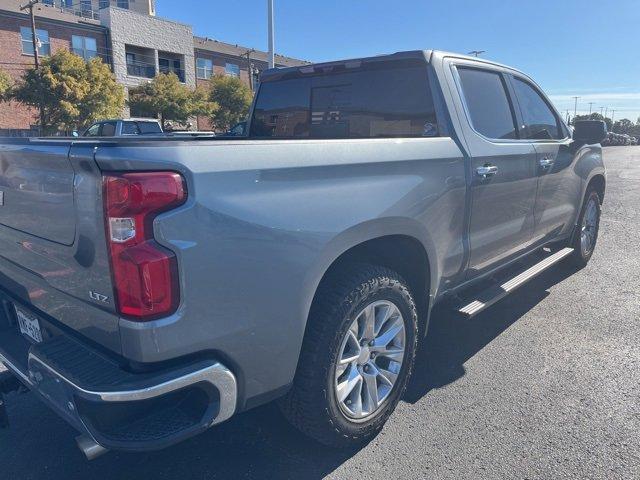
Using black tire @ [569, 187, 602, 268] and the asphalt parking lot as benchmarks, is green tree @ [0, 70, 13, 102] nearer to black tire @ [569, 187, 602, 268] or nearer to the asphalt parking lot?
the asphalt parking lot

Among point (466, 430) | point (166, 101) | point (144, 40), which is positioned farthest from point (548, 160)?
point (144, 40)

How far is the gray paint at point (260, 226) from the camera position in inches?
72.2

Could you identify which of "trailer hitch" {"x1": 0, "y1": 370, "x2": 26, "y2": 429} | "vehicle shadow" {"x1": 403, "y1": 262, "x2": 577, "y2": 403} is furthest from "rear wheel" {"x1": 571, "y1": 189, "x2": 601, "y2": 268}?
"trailer hitch" {"x1": 0, "y1": 370, "x2": 26, "y2": 429}

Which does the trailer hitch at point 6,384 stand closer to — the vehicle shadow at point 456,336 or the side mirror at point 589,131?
the vehicle shadow at point 456,336

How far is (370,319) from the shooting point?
2660mm

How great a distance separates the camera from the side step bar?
335cm

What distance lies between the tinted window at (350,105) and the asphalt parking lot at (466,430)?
1.68 meters

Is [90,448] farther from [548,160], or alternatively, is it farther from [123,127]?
[123,127]

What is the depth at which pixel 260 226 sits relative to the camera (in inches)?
79.2

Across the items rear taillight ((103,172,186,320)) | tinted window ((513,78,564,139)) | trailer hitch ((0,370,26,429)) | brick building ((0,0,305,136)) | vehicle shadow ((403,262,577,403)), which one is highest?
brick building ((0,0,305,136))

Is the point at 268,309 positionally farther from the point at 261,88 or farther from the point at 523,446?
the point at 261,88

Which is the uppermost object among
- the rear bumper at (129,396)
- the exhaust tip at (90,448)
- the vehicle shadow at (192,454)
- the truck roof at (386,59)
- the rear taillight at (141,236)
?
the truck roof at (386,59)

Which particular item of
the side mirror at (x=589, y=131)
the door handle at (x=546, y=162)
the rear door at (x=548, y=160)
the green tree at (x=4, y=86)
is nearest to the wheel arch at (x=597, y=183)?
the rear door at (x=548, y=160)

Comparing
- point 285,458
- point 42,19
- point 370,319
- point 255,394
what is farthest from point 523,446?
point 42,19
